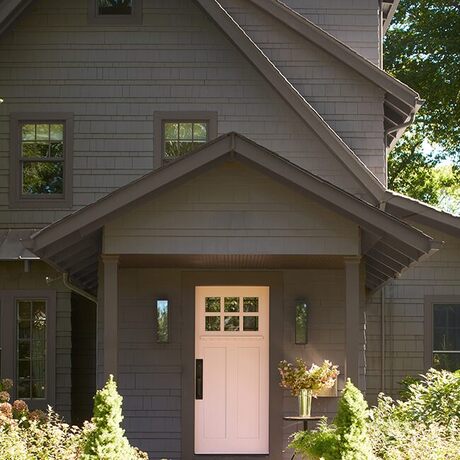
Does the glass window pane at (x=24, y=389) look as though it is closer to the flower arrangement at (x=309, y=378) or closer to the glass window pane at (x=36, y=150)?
the glass window pane at (x=36, y=150)

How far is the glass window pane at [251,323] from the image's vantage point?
15.3m

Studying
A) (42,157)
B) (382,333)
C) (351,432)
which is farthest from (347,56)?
(351,432)

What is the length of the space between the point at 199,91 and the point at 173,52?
0.77m

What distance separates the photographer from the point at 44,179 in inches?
718

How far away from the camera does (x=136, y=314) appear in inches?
605

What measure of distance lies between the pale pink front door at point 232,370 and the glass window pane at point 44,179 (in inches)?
161

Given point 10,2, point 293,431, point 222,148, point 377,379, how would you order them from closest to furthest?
point 222,148, point 293,431, point 10,2, point 377,379

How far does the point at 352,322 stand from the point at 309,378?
2009 millimetres

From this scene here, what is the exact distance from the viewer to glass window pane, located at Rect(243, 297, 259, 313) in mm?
15344

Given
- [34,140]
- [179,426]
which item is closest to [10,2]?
[34,140]

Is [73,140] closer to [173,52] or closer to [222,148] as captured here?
[173,52]

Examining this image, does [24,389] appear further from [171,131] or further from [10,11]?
[10,11]

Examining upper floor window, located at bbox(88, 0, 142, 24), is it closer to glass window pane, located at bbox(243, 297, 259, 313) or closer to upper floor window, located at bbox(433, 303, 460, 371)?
glass window pane, located at bbox(243, 297, 259, 313)

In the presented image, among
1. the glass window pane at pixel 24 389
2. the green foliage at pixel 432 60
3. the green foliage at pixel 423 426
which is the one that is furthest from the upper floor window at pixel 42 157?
the green foliage at pixel 432 60
